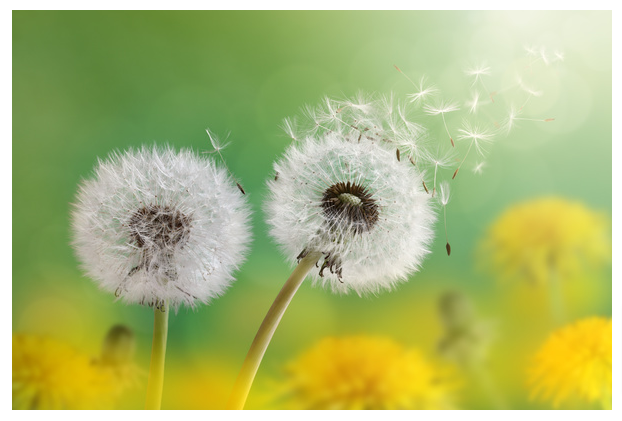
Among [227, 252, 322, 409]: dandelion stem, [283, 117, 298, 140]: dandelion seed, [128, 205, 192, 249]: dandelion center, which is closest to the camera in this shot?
[128, 205, 192, 249]: dandelion center

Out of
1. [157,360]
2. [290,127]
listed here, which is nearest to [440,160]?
[290,127]

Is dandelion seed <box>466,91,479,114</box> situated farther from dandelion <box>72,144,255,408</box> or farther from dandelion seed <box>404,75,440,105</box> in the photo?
dandelion <box>72,144,255,408</box>

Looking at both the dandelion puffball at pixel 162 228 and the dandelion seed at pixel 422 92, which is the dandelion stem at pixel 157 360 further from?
the dandelion seed at pixel 422 92

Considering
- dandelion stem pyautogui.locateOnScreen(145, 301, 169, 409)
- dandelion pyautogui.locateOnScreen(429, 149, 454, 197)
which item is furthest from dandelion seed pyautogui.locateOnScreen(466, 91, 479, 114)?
dandelion stem pyautogui.locateOnScreen(145, 301, 169, 409)

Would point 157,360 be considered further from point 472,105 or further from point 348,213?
point 472,105

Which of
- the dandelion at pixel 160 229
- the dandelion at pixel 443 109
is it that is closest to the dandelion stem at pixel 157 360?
the dandelion at pixel 160 229
